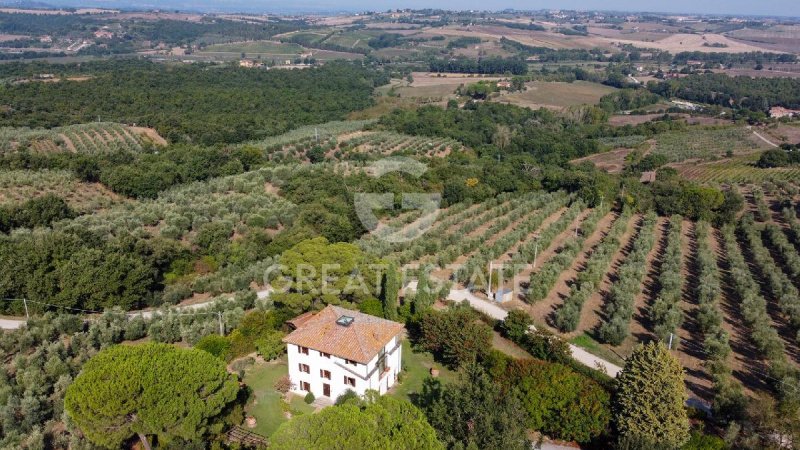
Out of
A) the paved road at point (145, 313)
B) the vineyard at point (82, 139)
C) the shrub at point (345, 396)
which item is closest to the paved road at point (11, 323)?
the paved road at point (145, 313)

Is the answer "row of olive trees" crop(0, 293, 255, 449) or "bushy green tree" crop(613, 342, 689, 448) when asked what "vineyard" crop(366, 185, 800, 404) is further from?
"row of olive trees" crop(0, 293, 255, 449)

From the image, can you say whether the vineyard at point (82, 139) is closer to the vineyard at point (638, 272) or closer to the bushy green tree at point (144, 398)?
the vineyard at point (638, 272)

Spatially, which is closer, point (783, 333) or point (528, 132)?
point (783, 333)

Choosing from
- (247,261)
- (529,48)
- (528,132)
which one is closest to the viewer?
(247,261)

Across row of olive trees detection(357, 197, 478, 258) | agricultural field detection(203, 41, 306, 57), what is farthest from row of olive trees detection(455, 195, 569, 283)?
agricultural field detection(203, 41, 306, 57)

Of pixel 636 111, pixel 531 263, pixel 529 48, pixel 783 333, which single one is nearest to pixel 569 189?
pixel 531 263

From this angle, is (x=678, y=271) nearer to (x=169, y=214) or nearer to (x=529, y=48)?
(x=169, y=214)

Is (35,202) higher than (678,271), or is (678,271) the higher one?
(35,202)
